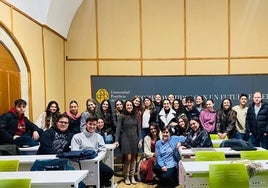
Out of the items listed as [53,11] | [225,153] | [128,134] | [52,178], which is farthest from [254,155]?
[53,11]

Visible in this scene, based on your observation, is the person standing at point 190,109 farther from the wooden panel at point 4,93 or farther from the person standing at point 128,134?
the wooden panel at point 4,93

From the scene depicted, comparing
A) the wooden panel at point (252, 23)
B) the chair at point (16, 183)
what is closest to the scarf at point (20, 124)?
the chair at point (16, 183)

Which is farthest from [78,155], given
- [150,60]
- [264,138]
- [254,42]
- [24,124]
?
[254,42]

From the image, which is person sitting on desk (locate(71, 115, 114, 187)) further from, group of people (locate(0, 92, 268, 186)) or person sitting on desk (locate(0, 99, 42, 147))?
person sitting on desk (locate(0, 99, 42, 147))

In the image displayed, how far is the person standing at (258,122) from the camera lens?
17.0 feet

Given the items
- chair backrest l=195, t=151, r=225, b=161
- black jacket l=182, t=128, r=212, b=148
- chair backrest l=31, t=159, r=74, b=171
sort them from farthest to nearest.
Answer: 1. black jacket l=182, t=128, r=212, b=148
2. chair backrest l=195, t=151, r=225, b=161
3. chair backrest l=31, t=159, r=74, b=171

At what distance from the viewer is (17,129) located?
4.68 meters

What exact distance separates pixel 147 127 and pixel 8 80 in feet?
8.87

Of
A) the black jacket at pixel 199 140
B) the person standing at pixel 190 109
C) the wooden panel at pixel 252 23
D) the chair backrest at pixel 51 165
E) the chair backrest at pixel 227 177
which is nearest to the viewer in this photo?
the chair backrest at pixel 227 177

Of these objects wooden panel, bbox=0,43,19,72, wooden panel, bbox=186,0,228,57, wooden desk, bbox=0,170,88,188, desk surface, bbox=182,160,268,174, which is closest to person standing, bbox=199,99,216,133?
desk surface, bbox=182,160,268,174

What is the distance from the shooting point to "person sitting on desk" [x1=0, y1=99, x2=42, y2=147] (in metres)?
4.37

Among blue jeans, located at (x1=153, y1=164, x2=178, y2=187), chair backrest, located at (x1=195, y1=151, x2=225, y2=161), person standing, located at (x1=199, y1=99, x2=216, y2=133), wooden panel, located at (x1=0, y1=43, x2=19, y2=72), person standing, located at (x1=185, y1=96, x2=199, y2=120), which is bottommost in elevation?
blue jeans, located at (x1=153, y1=164, x2=178, y2=187)

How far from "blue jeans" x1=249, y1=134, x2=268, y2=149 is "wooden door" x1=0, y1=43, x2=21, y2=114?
424 cm

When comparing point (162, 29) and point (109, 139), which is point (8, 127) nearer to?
point (109, 139)
